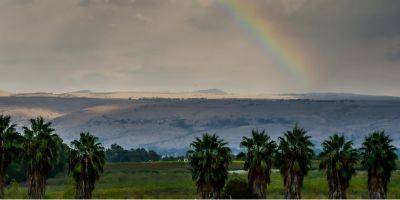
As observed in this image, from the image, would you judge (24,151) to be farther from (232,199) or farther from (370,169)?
(370,169)

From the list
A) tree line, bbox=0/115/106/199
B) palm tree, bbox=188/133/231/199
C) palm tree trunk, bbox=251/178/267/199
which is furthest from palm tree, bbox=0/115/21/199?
palm tree trunk, bbox=251/178/267/199

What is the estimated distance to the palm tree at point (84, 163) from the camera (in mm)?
138125

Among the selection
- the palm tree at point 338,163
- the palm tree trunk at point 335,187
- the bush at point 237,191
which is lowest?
the bush at point 237,191

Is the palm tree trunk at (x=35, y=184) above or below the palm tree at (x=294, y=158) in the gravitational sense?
below

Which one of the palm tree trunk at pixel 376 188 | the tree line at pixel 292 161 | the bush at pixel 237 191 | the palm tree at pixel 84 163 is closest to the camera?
the palm tree at pixel 84 163

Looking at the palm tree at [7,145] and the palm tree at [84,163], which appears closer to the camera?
the palm tree at [84,163]

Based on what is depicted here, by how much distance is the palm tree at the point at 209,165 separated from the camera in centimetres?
14014

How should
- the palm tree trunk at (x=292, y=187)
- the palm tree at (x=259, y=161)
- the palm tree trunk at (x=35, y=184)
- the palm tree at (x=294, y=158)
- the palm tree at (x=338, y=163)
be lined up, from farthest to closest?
the palm tree trunk at (x=292, y=187)
the palm tree at (x=294, y=158)
the palm tree at (x=259, y=161)
the palm tree trunk at (x=35, y=184)
the palm tree at (x=338, y=163)

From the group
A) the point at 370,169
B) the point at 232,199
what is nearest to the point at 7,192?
the point at 232,199

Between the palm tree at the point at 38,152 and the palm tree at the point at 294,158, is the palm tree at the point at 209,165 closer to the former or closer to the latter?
the palm tree at the point at 294,158

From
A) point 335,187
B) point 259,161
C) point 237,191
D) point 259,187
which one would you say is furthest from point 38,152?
point 335,187

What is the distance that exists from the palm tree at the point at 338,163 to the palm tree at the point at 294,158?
367cm

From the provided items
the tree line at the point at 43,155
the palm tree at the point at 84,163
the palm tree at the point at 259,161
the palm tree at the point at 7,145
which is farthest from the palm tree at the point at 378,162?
the palm tree at the point at 7,145

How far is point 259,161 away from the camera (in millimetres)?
143625
